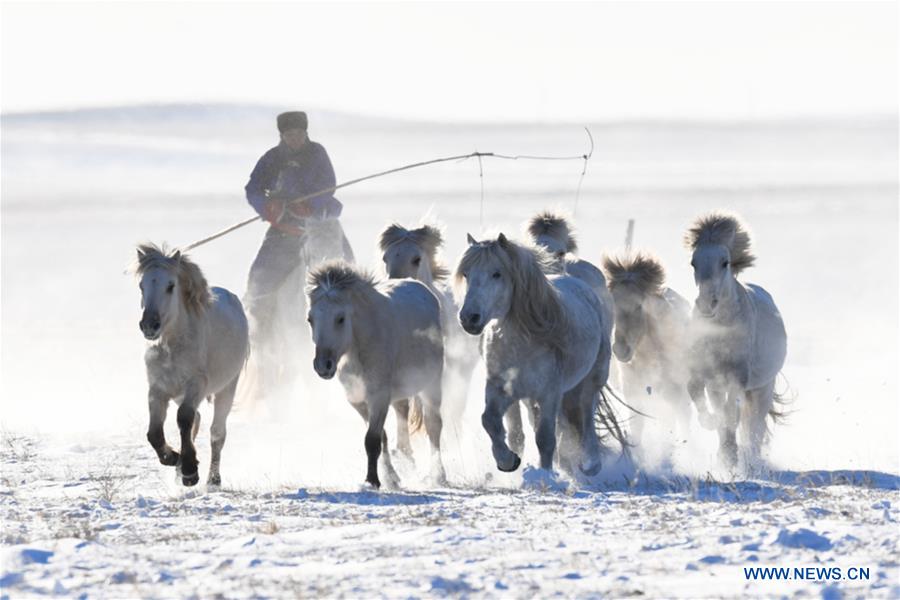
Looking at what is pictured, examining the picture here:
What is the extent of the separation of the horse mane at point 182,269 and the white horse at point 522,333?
1837 millimetres

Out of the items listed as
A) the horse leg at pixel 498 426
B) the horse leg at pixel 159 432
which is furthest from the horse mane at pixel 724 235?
the horse leg at pixel 159 432

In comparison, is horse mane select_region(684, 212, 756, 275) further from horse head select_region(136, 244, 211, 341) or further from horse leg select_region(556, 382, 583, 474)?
horse head select_region(136, 244, 211, 341)

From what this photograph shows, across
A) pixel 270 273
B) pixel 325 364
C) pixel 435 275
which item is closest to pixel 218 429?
pixel 325 364

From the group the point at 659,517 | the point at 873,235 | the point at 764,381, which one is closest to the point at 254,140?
the point at 873,235

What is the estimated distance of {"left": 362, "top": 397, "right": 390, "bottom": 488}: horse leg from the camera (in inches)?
433

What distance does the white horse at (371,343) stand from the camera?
10.8 m

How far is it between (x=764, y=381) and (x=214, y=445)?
170 inches

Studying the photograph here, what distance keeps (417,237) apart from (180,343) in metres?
2.75

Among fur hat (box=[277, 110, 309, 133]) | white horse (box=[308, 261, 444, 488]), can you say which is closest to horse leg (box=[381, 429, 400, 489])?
white horse (box=[308, 261, 444, 488])

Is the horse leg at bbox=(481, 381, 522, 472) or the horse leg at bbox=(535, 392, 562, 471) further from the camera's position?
the horse leg at bbox=(535, 392, 562, 471)

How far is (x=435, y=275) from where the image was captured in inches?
559

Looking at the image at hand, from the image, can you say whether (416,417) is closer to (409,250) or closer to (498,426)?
(409,250)

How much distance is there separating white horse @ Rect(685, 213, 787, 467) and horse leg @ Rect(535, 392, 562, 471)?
1.99 metres

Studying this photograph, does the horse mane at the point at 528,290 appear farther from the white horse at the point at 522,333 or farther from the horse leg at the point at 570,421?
the horse leg at the point at 570,421
